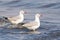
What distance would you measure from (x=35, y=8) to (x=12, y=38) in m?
6.61

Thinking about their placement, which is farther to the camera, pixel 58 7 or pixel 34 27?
pixel 58 7

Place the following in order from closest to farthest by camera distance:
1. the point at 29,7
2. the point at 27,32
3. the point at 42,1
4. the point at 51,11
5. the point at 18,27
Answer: the point at 27,32, the point at 18,27, the point at 51,11, the point at 29,7, the point at 42,1

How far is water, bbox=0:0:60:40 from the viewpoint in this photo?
38.1 feet

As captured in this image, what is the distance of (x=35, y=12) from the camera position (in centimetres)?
1639

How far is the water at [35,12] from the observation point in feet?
38.1

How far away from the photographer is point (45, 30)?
42.1 feet

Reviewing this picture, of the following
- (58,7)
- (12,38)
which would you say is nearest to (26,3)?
(58,7)

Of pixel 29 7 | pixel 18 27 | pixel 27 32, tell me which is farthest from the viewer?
pixel 29 7

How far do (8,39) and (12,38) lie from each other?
0.20 m

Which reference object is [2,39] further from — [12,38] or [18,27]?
[18,27]

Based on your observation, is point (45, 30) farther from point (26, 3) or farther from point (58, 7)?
point (26, 3)

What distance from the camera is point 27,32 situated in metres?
12.5

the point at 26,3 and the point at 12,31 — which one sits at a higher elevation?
the point at 26,3

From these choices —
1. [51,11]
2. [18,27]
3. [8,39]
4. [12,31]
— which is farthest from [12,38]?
[51,11]
